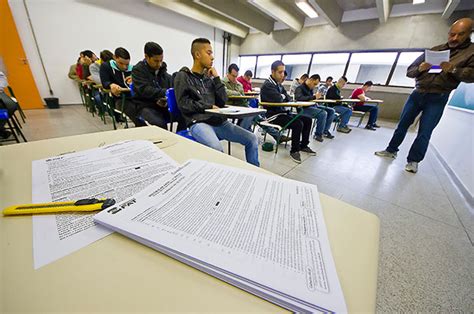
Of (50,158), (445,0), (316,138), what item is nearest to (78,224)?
(50,158)

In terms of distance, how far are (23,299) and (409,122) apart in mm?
3363

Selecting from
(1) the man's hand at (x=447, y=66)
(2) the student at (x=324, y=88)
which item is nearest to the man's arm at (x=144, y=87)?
(1) the man's hand at (x=447, y=66)

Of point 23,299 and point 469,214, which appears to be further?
point 469,214

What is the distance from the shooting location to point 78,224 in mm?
281

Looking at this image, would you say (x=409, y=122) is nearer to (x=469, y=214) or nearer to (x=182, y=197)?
(x=469, y=214)

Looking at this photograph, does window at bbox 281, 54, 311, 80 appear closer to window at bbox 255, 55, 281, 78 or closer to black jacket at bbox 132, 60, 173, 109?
window at bbox 255, 55, 281, 78

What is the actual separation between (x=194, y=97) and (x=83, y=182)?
1.39 m

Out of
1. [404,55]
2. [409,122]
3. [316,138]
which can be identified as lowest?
[316,138]

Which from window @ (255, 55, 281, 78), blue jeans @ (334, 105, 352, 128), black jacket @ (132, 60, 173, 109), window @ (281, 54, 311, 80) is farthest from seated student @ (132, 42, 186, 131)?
window @ (255, 55, 281, 78)

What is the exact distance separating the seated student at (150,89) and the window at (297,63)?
721cm

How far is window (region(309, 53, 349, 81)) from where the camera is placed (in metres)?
6.75

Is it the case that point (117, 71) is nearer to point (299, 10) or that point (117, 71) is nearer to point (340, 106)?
point (340, 106)

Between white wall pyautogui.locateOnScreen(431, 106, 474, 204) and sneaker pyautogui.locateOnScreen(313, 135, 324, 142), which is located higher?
white wall pyautogui.locateOnScreen(431, 106, 474, 204)

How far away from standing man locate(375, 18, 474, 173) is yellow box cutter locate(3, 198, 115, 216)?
9.38ft
